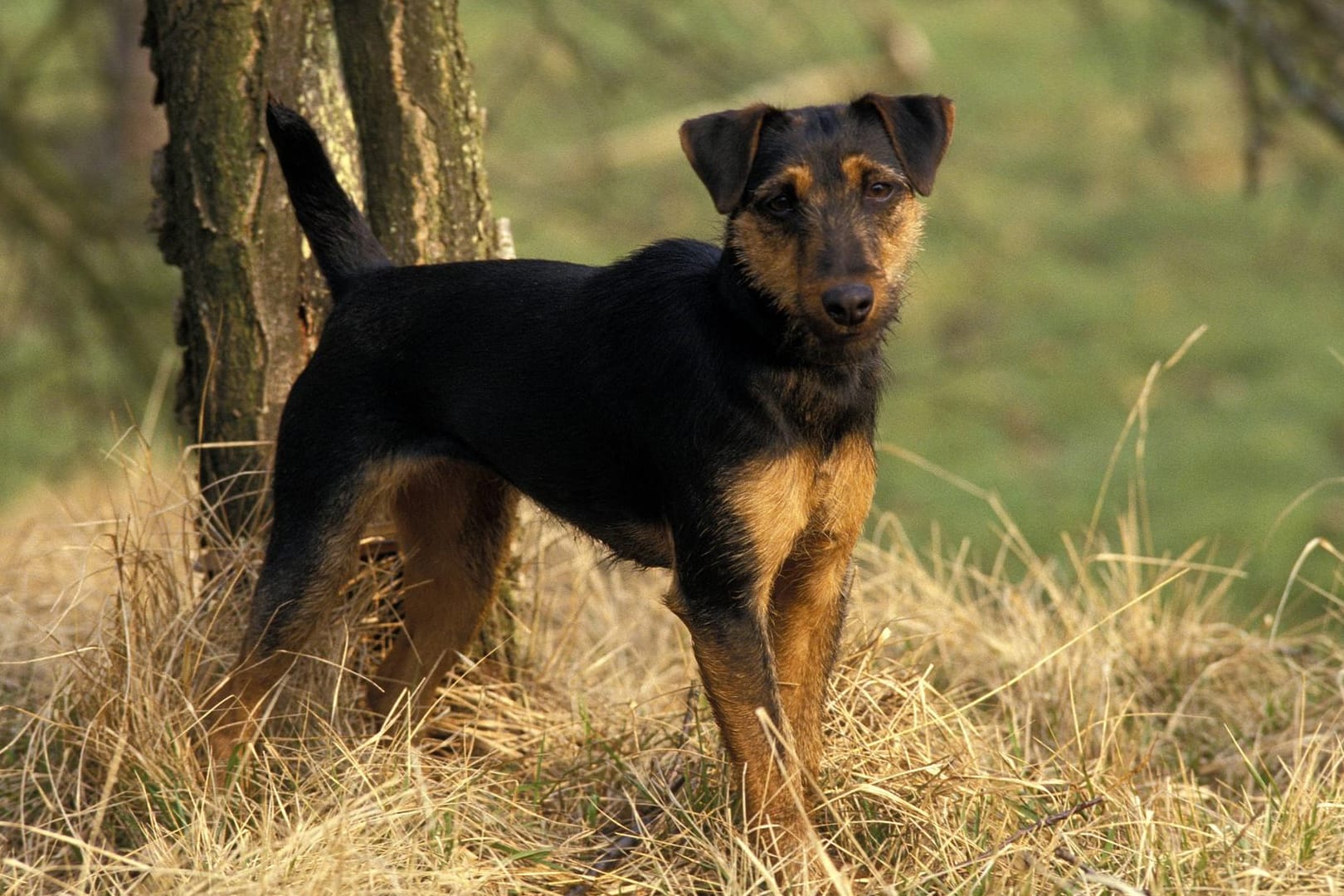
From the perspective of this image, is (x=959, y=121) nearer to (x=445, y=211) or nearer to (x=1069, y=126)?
(x=1069, y=126)

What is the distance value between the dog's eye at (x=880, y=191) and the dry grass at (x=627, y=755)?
54.6 inches

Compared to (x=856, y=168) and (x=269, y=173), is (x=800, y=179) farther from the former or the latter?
(x=269, y=173)

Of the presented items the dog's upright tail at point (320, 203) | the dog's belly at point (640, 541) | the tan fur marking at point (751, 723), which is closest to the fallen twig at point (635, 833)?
the tan fur marking at point (751, 723)

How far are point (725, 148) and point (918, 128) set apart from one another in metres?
0.48

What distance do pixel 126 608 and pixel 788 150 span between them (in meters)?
2.22

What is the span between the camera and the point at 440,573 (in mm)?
4555

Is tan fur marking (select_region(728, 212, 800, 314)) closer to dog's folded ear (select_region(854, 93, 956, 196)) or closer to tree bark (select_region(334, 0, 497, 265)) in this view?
dog's folded ear (select_region(854, 93, 956, 196))

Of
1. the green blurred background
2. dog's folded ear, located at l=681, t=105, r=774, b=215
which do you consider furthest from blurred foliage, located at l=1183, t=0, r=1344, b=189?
dog's folded ear, located at l=681, t=105, r=774, b=215

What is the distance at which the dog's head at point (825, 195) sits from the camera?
3436mm

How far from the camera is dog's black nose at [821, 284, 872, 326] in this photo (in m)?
3.35

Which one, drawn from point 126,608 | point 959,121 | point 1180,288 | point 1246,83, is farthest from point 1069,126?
point 126,608

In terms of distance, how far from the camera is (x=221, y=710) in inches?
166

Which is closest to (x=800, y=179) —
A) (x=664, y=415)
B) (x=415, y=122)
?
(x=664, y=415)

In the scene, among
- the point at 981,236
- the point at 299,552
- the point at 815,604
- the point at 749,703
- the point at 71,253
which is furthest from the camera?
the point at 981,236
